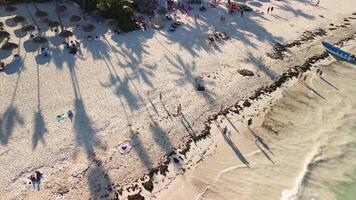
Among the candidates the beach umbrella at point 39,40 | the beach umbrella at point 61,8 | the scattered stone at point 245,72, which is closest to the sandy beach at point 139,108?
the scattered stone at point 245,72

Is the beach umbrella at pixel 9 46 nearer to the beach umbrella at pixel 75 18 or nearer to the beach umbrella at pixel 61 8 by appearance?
the beach umbrella at pixel 75 18

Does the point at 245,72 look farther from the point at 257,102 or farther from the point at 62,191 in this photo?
the point at 62,191

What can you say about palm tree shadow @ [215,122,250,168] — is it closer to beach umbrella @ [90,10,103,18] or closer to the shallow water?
the shallow water

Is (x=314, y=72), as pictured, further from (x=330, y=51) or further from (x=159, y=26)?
(x=159, y=26)

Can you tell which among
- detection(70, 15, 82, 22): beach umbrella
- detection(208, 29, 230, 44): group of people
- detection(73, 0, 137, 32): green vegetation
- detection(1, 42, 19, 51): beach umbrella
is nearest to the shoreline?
detection(208, 29, 230, 44): group of people

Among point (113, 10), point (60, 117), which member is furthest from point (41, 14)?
point (60, 117)

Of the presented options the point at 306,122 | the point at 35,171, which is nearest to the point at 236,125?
the point at 306,122
